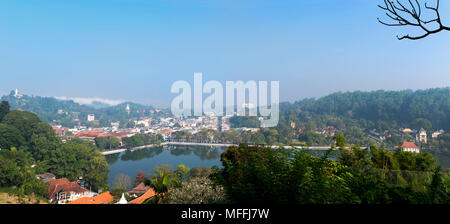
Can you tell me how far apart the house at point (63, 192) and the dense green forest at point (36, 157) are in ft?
1.56

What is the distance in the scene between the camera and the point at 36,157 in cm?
1475

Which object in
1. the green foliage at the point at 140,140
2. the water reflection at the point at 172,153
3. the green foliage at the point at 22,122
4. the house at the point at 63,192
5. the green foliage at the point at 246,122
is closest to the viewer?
the house at the point at 63,192

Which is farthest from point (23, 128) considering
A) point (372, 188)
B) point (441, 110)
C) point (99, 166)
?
point (441, 110)

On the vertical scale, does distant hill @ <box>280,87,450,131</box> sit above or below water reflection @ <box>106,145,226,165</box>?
above

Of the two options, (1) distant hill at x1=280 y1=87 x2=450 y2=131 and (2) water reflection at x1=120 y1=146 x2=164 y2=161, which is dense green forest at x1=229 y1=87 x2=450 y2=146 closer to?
(1) distant hill at x1=280 y1=87 x2=450 y2=131

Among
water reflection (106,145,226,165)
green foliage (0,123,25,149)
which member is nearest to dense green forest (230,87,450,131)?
water reflection (106,145,226,165)

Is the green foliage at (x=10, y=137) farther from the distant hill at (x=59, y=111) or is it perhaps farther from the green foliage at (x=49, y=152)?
the distant hill at (x=59, y=111)

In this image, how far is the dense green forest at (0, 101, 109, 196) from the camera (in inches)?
337

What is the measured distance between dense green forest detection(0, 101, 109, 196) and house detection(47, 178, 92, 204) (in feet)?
1.56

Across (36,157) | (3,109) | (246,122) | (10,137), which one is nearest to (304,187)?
(36,157)

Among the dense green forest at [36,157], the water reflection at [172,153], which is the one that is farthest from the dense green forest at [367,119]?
the dense green forest at [36,157]

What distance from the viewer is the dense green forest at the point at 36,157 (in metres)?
8.56
